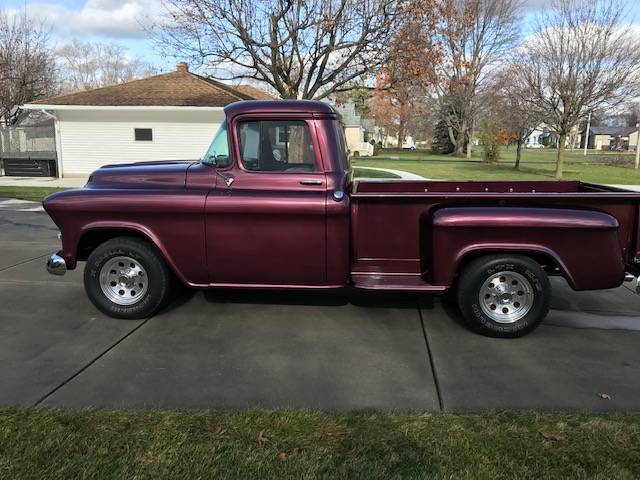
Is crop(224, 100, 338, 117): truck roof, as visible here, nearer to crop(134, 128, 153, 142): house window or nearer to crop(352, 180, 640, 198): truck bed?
crop(352, 180, 640, 198): truck bed

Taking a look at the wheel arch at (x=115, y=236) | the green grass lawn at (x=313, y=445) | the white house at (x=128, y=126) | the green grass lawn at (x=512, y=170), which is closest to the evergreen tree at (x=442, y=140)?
the green grass lawn at (x=512, y=170)

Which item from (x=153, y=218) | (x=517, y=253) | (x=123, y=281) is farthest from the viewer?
(x=123, y=281)

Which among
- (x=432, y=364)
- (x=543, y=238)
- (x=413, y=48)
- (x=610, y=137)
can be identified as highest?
(x=413, y=48)

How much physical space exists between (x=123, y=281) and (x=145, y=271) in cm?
29

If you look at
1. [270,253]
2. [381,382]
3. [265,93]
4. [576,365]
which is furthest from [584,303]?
[265,93]

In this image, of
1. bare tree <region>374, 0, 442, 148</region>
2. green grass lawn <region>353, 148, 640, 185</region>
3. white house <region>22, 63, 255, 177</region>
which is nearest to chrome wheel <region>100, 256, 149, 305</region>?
white house <region>22, 63, 255, 177</region>

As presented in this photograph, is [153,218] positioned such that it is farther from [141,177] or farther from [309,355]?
[309,355]

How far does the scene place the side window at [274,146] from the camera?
497 centimetres

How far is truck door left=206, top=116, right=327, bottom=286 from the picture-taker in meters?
4.75

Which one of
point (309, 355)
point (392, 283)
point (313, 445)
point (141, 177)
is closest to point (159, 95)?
point (141, 177)

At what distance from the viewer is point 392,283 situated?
4.91m

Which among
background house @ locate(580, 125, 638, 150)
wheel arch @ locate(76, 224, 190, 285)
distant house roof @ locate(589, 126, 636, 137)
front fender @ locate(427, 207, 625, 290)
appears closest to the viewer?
front fender @ locate(427, 207, 625, 290)

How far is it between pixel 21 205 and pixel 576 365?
13.1 m

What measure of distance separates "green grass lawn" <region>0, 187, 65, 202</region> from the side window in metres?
11.6
